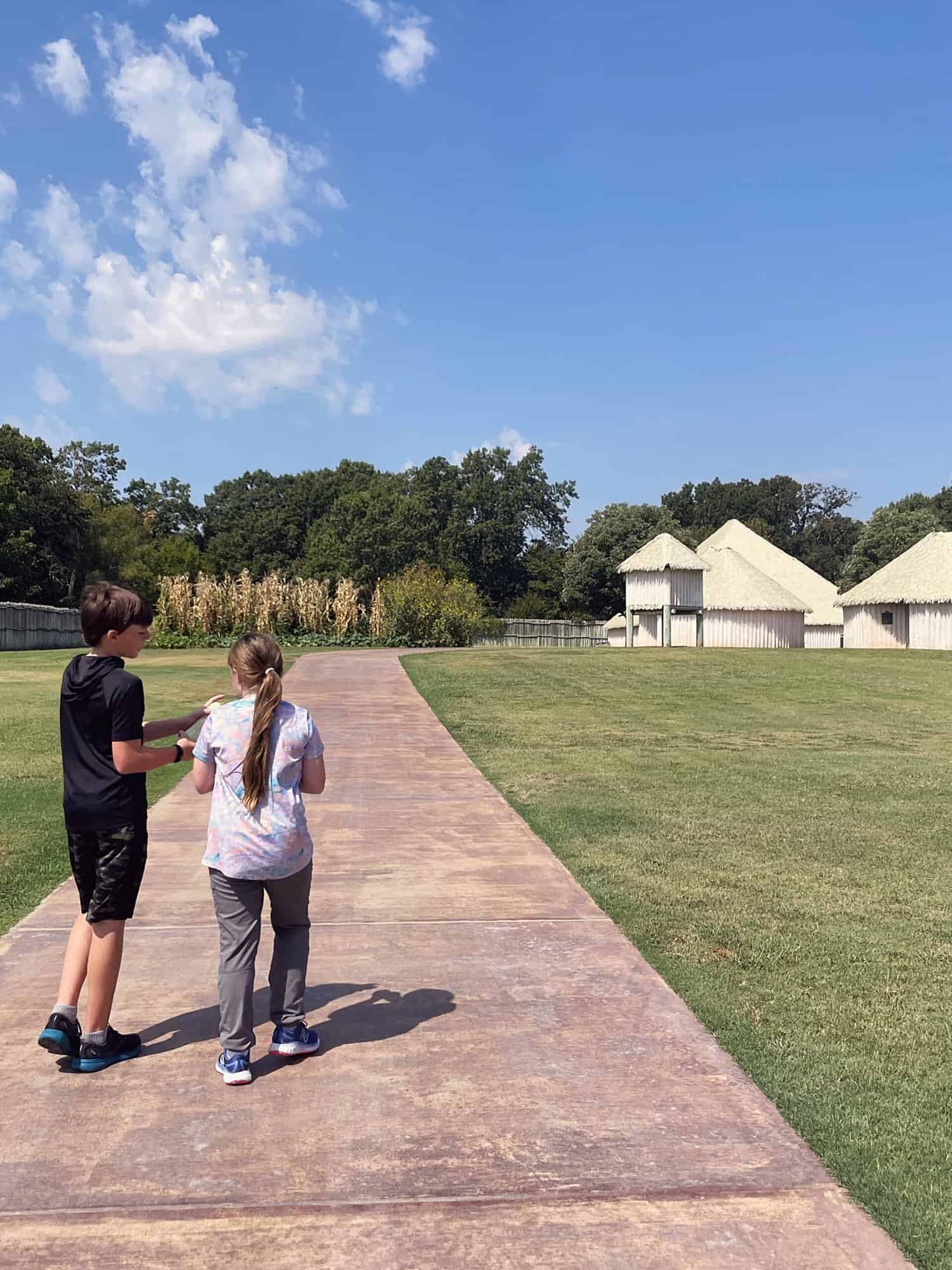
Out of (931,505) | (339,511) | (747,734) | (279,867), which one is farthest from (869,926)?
(931,505)

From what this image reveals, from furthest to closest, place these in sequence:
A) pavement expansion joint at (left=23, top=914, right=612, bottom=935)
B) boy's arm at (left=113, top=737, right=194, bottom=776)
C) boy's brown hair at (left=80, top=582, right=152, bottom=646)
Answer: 1. pavement expansion joint at (left=23, top=914, right=612, bottom=935)
2. boy's brown hair at (left=80, top=582, right=152, bottom=646)
3. boy's arm at (left=113, top=737, right=194, bottom=776)

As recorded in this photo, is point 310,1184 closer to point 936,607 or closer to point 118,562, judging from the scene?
point 936,607

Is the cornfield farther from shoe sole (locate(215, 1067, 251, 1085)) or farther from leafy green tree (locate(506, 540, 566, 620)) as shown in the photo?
shoe sole (locate(215, 1067, 251, 1085))

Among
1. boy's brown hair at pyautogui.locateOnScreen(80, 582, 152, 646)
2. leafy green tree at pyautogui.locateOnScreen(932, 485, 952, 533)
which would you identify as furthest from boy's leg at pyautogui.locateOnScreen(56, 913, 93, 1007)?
leafy green tree at pyautogui.locateOnScreen(932, 485, 952, 533)

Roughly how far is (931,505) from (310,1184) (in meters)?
99.5

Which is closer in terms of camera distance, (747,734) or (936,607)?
(747,734)

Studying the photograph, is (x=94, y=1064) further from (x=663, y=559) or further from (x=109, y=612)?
(x=663, y=559)

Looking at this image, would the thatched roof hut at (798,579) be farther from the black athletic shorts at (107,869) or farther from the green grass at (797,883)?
the black athletic shorts at (107,869)

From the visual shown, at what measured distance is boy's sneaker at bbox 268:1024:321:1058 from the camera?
421 cm

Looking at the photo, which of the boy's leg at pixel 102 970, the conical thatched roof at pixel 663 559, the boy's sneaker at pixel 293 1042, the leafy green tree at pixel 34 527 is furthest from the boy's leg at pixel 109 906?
the leafy green tree at pixel 34 527

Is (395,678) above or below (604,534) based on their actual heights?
below

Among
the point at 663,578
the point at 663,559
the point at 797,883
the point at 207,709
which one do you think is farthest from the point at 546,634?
the point at 207,709

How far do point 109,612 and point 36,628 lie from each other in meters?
44.3

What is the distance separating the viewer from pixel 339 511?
8388cm
